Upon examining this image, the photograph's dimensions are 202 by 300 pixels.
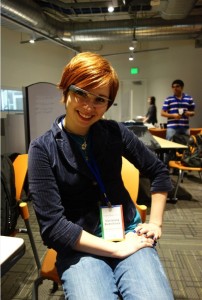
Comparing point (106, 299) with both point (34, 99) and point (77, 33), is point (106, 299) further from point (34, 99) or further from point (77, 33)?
point (77, 33)

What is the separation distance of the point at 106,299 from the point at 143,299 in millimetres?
122

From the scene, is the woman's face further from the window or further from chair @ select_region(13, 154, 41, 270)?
the window

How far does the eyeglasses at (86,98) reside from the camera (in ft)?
3.29

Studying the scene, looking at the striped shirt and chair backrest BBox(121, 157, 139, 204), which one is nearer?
chair backrest BBox(121, 157, 139, 204)

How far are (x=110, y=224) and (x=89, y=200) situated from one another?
0.44ft

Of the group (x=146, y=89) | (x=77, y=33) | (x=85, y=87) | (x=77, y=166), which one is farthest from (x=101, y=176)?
(x=146, y=89)

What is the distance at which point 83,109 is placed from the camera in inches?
40.7

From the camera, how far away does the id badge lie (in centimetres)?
111

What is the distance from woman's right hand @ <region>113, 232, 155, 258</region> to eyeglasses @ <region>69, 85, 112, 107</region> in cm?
55

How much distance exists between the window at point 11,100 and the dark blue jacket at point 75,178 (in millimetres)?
5353

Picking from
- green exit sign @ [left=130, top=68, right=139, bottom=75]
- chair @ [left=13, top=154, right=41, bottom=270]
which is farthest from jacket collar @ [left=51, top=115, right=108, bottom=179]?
green exit sign @ [left=130, top=68, right=139, bottom=75]

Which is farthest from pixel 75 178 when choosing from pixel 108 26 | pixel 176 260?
pixel 108 26

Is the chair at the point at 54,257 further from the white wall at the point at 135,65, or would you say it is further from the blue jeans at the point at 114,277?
the white wall at the point at 135,65

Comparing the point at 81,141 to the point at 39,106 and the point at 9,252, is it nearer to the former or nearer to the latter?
the point at 9,252
